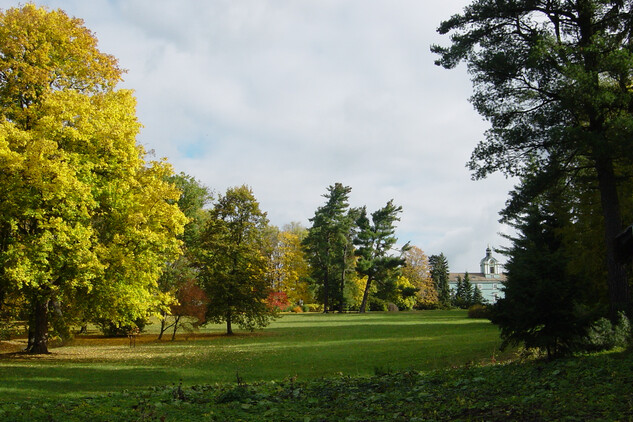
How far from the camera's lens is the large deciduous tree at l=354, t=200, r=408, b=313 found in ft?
189

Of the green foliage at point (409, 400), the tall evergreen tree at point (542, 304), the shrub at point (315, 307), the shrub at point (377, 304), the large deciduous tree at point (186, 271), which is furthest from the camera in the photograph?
the shrub at point (315, 307)

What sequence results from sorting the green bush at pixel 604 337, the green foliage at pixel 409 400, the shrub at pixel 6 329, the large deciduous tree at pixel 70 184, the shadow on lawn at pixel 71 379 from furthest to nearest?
the shrub at pixel 6 329 → the large deciduous tree at pixel 70 184 → the shadow on lawn at pixel 71 379 → the green bush at pixel 604 337 → the green foliage at pixel 409 400

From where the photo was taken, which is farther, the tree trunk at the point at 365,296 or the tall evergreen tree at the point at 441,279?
the tall evergreen tree at the point at 441,279

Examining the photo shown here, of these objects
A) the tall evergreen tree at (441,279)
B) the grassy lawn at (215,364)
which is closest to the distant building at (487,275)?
the tall evergreen tree at (441,279)

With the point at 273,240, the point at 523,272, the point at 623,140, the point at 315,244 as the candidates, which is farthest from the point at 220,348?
the point at 273,240

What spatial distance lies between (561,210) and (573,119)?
8699 mm

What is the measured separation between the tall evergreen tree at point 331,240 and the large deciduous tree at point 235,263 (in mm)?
27175

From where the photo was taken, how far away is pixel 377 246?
59.0 meters

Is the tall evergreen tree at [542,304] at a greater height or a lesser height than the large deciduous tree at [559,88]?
lesser

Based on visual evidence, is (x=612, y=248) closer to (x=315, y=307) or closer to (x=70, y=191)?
(x=70, y=191)

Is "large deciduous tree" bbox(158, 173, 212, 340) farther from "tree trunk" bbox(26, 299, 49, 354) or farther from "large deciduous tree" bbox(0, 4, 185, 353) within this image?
"tree trunk" bbox(26, 299, 49, 354)

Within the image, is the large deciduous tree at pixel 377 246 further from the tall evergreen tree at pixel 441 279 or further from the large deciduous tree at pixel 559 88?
the large deciduous tree at pixel 559 88

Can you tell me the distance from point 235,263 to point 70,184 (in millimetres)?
15656

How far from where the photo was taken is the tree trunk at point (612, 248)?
12.8 meters
